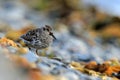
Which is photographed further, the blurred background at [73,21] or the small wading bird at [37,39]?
the blurred background at [73,21]

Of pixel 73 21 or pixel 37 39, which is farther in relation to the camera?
pixel 73 21

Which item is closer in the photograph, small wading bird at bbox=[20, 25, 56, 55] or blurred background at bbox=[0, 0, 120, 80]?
small wading bird at bbox=[20, 25, 56, 55]

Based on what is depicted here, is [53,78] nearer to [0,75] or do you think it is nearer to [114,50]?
[0,75]

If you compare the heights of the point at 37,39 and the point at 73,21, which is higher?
the point at 73,21

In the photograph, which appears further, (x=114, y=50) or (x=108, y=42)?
(x=108, y=42)

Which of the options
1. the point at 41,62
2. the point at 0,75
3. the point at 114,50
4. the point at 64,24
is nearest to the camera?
the point at 0,75

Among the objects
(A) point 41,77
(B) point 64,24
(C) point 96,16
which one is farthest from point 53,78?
(C) point 96,16

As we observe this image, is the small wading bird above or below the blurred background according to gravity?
below

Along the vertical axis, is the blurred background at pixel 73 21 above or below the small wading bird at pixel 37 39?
above
